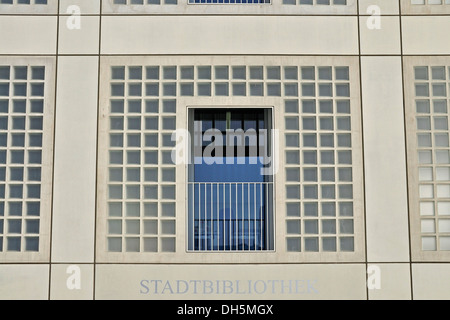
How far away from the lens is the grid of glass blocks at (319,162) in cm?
1191

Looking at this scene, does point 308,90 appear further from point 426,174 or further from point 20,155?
point 20,155

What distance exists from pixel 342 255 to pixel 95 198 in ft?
15.9

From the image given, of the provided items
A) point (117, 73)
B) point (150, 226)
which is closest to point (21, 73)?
point (117, 73)

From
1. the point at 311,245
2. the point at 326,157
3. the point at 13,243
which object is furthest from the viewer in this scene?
the point at 326,157

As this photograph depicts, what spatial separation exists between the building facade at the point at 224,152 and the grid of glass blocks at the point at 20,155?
0.09 ft

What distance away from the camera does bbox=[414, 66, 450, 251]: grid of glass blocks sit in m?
11.9

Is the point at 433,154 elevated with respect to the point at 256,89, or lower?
lower

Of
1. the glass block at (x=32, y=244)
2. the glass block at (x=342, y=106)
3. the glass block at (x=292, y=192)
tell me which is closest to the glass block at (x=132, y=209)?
the glass block at (x=32, y=244)

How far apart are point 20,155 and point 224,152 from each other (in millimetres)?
3995

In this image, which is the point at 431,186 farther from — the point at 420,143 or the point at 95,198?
the point at 95,198

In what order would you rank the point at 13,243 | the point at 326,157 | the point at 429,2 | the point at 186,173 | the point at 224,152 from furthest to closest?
the point at 224,152 < the point at 429,2 < the point at 326,157 < the point at 186,173 < the point at 13,243

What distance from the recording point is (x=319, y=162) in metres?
12.1

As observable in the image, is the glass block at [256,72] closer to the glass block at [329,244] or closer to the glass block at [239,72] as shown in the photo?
the glass block at [239,72]

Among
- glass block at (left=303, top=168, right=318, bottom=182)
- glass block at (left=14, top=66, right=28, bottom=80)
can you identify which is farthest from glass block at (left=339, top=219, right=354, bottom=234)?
glass block at (left=14, top=66, right=28, bottom=80)
